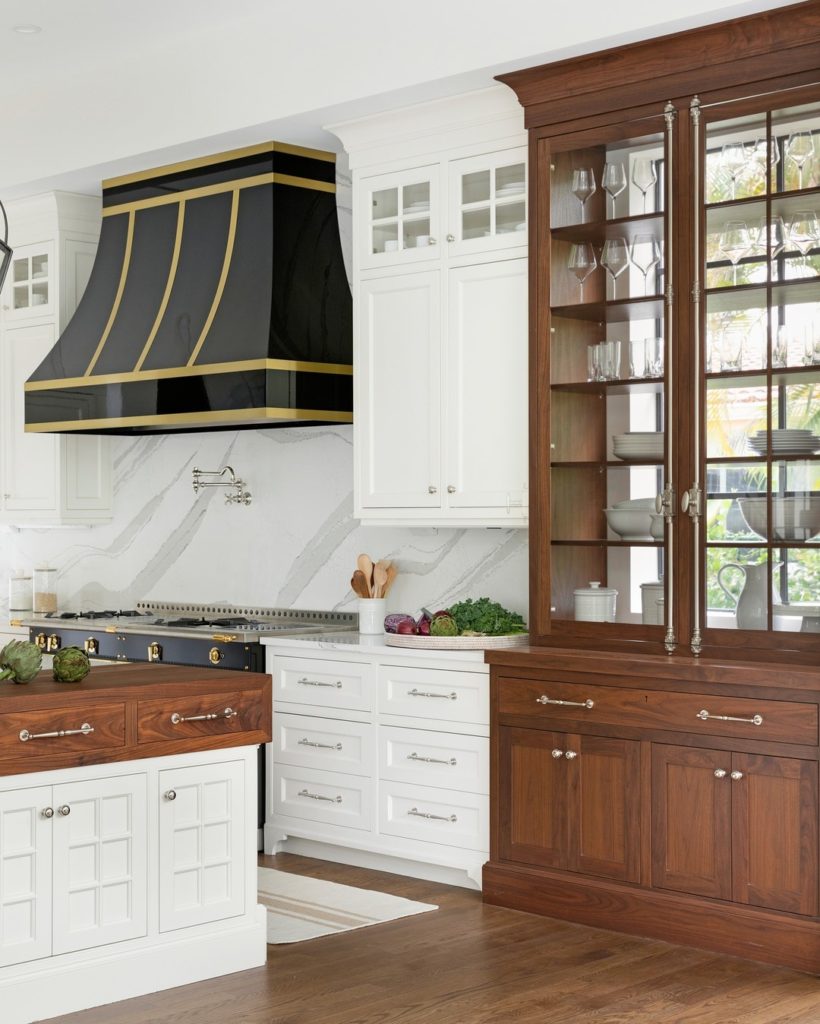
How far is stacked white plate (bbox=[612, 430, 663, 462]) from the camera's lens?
4.27 metres

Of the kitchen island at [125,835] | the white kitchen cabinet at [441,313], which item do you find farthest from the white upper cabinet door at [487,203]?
the kitchen island at [125,835]

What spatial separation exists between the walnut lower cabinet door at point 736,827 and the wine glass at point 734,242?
1.47 m

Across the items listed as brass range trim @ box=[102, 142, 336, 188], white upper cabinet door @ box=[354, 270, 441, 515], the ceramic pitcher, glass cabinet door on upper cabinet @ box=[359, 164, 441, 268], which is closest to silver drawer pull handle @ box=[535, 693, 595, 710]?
the ceramic pitcher

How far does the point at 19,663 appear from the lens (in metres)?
3.54

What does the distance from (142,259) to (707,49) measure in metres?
2.87

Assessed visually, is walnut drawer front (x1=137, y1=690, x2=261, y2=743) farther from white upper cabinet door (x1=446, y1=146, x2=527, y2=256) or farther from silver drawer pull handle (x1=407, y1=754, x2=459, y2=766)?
white upper cabinet door (x1=446, y1=146, x2=527, y2=256)

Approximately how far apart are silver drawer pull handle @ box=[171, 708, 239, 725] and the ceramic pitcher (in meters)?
1.55

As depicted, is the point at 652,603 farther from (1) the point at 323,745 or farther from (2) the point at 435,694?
(1) the point at 323,745

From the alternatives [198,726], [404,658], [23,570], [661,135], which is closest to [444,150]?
[661,135]

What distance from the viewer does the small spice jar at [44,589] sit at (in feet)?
23.2

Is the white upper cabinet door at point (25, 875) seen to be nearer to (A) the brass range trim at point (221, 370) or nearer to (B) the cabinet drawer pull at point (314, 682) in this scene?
(B) the cabinet drawer pull at point (314, 682)

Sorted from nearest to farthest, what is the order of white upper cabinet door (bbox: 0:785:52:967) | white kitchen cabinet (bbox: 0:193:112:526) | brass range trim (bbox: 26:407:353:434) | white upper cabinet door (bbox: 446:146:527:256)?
white upper cabinet door (bbox: 0:785:52:967) → white upper cabinet door (bbox: 446:146:527:256) → brass range trim (bbox: 26:407:353:434) → white kitchen cabinet (bbox: 0:193:112:526)

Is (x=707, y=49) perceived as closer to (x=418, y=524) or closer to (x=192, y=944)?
(x=418, y=524)

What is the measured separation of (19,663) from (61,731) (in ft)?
0.78
